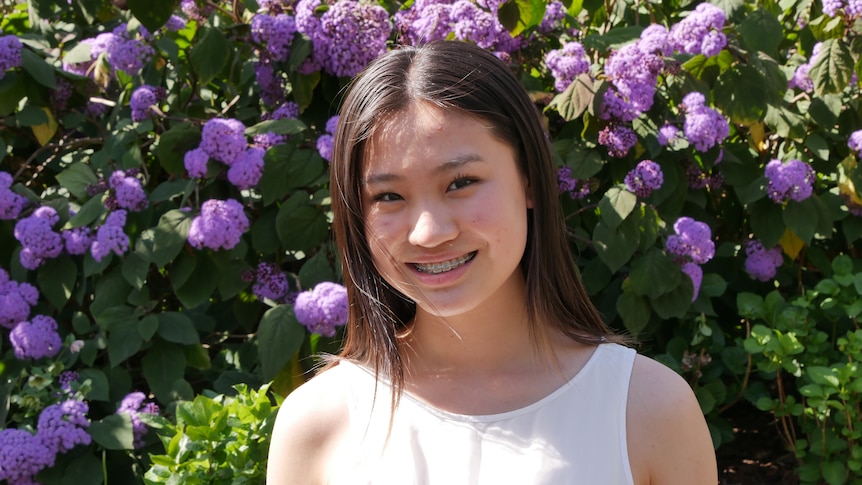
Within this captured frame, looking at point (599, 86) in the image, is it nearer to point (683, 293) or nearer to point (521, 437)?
point (683, 293)

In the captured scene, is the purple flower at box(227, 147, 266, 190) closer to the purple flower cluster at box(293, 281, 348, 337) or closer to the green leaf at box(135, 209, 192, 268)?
the green leaf at box(135, 209, 192, 268)

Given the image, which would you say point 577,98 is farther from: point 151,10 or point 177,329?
point 177,329

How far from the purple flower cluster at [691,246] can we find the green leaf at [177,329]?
1230mm

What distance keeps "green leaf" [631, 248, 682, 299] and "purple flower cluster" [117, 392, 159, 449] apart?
1243mm

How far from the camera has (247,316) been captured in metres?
2.81

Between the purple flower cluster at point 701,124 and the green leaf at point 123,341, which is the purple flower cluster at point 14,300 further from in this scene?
the purple flower cluster at point 701,124

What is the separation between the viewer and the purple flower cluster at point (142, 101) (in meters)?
2.79

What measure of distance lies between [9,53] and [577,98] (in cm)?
156

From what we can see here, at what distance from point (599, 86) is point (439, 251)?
1342 millimetres

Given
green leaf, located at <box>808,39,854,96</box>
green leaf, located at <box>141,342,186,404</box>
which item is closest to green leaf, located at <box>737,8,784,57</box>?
green leaf, located at <box>808,39,854,96</box>

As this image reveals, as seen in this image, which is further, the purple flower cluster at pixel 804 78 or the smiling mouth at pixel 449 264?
the purple flower cluster at pixel 804 78

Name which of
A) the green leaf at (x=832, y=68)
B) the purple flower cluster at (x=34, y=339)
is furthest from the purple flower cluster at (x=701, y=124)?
the purple flower cluster at (x=34, y=339)

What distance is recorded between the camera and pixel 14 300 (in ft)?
8.74

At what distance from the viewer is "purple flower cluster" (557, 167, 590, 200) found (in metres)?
2.75
